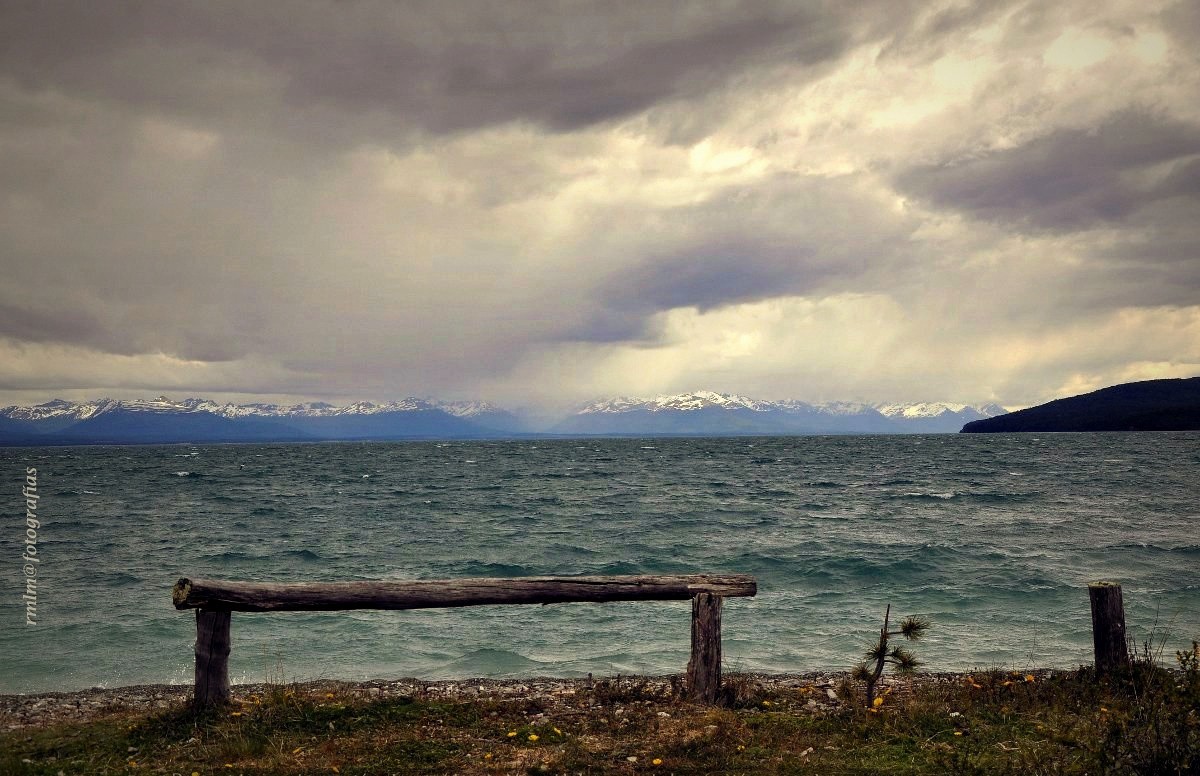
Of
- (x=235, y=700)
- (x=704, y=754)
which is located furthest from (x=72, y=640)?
(x=704, y=754)

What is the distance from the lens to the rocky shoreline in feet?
30.7

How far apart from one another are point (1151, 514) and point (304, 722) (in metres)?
42.8

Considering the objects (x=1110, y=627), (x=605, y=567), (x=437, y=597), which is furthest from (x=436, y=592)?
(x=605, y=567)

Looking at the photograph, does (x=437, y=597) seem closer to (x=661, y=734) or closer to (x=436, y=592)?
(x=436, y=592)

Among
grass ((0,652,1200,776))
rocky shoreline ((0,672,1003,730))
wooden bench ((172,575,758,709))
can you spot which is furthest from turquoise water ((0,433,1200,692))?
wooden bench ((172,575,758,709))

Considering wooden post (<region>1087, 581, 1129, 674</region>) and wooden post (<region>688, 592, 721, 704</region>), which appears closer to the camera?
wooden post (<region>688, 592, 721, 704</region>)

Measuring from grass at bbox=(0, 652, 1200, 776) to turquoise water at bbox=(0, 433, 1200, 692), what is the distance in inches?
187

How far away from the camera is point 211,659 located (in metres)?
8.61

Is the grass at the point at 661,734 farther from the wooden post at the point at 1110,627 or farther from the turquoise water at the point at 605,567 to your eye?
the turquoise water at the point at 605,567

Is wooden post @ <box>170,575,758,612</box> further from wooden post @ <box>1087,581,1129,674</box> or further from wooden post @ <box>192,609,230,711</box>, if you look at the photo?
wooden post @ <box>1087,581,1129,674</box>

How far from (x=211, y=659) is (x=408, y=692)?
2.81 m

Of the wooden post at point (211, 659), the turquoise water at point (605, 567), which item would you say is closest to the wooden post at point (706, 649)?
the turquoise water at point (605, 567)

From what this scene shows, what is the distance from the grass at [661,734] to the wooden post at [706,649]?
0.74 feet

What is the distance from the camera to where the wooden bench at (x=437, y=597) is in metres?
8.48
